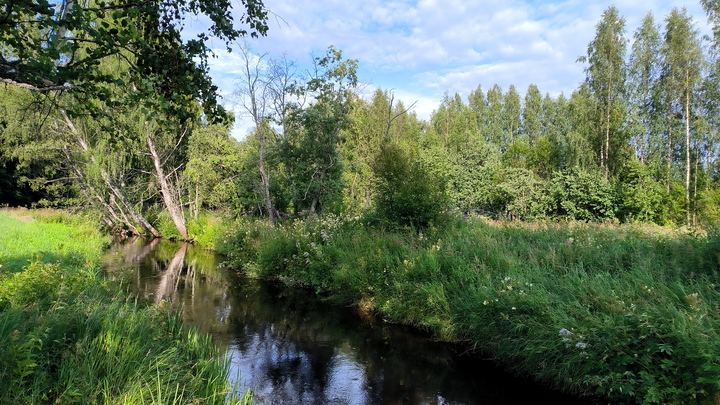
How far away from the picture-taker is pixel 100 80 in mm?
3697

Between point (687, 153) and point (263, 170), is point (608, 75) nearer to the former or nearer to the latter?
point (687, 153)

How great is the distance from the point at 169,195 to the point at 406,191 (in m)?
18.2

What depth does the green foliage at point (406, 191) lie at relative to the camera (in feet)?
38.3

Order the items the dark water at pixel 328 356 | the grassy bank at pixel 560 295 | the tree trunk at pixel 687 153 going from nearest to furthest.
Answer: the grassy bank at pixel 560 295
the dark water at pixel 328 356
the tree trunk at pixel 687 153

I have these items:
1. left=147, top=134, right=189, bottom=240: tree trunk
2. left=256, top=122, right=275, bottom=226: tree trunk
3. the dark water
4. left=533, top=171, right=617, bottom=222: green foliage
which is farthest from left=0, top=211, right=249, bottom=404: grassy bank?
left=533, top=171, right=617, bottom=222: green foliage

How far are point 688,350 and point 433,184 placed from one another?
8022mm

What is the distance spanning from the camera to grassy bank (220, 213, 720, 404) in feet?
15.3

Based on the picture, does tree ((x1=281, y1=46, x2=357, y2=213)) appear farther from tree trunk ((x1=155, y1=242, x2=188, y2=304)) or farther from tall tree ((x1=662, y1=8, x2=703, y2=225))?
tall tree ((x1=662, y1=8, x2=703, y2=225))

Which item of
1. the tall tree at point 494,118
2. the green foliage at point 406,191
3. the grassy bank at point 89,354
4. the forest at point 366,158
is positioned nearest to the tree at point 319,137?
the forest at point 366,158

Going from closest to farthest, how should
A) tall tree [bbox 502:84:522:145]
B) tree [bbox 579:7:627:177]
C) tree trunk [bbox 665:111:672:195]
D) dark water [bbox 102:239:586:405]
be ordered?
1. dark water [bbox 102:239:586:405]
2. tree trunk [bbox 665:111:672:195]
3. tree [bbox 579:7:627:177]
4. tall tree [bbox 502:84:522:145]

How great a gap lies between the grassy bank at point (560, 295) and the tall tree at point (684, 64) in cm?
2217

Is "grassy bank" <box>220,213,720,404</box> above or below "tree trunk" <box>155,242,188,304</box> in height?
above

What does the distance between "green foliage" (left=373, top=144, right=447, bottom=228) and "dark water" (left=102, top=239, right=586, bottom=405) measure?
344cm

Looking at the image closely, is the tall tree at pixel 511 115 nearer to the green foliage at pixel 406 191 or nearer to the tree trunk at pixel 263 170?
the tree trunk at pixel 263 170
